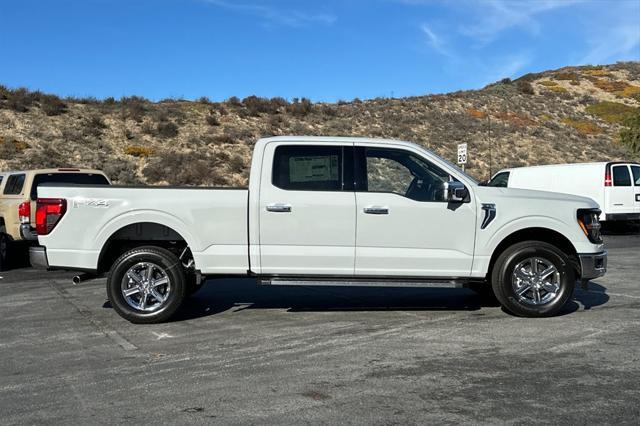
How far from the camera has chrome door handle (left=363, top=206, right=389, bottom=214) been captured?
6992 millimetres

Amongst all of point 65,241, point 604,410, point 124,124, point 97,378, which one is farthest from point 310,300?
point 124,124

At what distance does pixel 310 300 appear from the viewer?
8562mm

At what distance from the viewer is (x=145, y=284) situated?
7.12 metres

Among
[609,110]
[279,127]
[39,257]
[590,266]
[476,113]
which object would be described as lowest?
[590,266]

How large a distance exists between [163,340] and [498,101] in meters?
47.4

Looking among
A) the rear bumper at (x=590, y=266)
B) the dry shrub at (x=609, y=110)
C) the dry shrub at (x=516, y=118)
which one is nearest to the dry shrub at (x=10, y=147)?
the rear bumper at (x=590, y=266)

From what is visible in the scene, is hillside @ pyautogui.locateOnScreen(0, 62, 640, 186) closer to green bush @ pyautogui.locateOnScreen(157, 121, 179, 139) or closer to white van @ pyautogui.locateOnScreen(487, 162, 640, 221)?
green bush @ pyautogui.locateOnScreen(157, 121, 179, 139)

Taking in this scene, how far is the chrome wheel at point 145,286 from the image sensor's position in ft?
23.3

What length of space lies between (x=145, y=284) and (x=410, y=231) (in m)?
3.07

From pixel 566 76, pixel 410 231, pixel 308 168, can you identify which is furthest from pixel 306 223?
pixel 566 76

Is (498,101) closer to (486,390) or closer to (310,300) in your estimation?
(310,300)

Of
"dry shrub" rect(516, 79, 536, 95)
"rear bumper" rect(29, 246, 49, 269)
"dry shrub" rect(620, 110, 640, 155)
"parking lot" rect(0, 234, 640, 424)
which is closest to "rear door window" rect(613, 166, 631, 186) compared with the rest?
"parking lot" rect(0, 234, 640, 424)

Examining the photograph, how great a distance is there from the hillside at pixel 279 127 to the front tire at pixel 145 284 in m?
21.4

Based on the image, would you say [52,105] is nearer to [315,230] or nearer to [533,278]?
[315,230]
